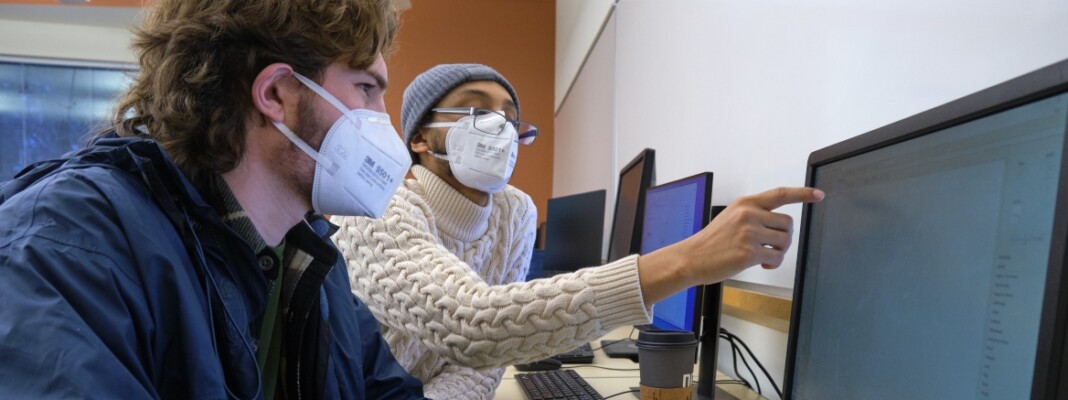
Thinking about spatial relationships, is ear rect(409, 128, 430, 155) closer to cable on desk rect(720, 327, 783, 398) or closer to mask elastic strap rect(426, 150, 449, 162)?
mask elastic strap rect(426, 150, 449, 162)

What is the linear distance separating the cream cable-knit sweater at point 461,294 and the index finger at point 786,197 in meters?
0.19

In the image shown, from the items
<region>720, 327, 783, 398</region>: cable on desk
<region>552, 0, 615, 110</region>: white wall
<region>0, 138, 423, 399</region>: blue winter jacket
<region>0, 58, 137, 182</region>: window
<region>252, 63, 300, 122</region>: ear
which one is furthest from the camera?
<region>0, 58, 137, 182</region>: window

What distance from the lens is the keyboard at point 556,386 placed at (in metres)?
1.24

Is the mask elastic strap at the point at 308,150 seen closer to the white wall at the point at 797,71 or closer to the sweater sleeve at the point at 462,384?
the sweater sleeve at the point at 462,384

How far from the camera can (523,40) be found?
4.86 m

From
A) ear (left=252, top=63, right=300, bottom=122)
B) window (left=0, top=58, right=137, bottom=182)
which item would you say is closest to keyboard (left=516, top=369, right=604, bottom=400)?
ear (left=252, top=63, right=300, bottom=122)

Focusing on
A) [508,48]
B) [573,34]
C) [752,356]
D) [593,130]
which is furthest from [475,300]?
[508,48]

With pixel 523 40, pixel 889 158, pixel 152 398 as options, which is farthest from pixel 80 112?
pixel 889 158

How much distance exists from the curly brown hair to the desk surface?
777 mm

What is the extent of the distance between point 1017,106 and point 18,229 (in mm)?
815

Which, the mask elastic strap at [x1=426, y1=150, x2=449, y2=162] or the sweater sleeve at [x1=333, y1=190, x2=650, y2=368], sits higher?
the mask elastic strap at [x1=426, y1=150, x2=449, y2=162]

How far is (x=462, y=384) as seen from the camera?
1.27 m

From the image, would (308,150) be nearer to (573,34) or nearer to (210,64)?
(210,64)

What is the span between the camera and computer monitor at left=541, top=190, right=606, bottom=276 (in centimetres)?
210
